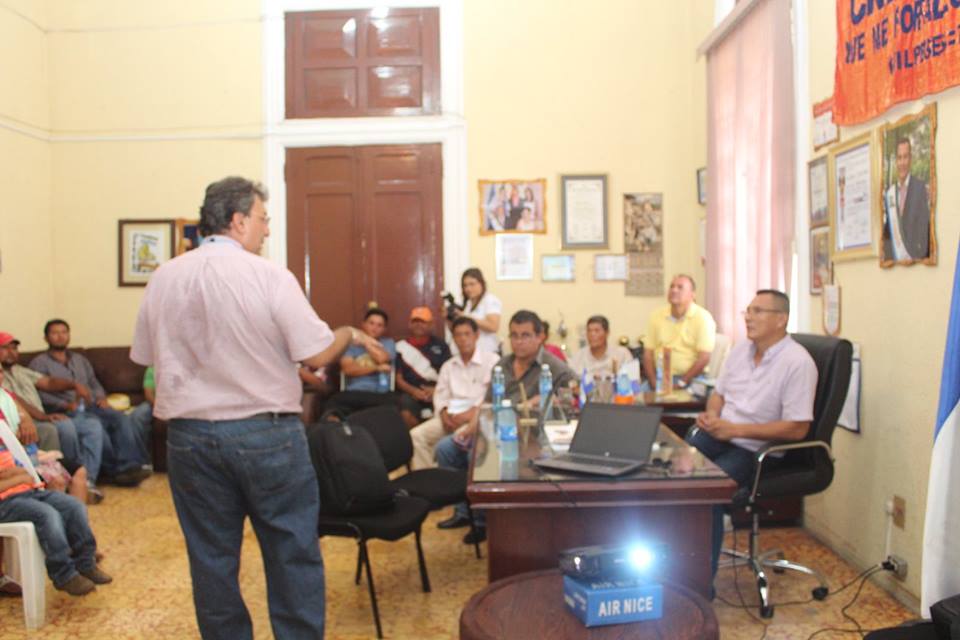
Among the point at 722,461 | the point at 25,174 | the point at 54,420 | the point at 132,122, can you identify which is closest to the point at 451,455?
A: the point at 722,461

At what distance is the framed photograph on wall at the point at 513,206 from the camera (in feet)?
23.3

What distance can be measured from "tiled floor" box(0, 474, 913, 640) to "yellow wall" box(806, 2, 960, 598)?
23cm

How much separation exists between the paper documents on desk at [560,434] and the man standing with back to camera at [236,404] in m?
1.00

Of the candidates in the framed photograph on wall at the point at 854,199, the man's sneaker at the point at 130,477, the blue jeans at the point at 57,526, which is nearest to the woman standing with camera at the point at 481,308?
the man's sneaker at the point at 130,477

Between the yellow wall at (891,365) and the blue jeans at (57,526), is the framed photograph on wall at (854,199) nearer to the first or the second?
the yellow wall at (891,365)

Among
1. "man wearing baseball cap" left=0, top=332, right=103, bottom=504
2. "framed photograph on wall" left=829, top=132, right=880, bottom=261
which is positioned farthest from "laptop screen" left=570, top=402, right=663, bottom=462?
"man wearing baseball cap" left=0, top=332, right=103, bottom=504

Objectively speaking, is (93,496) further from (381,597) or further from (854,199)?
(854,199)

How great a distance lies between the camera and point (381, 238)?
719 cm

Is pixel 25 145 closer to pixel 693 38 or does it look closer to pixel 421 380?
pixel 421 380

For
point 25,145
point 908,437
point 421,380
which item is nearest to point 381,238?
point 421,380

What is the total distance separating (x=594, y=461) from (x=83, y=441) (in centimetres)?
443

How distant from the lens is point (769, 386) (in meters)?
3.76

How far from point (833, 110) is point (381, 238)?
3.99 metres

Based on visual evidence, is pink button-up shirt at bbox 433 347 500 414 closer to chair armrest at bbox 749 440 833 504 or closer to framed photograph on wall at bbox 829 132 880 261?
chair armrest at bbox 749 440 833 504
